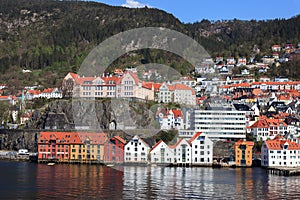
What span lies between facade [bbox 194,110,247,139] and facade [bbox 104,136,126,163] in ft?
36.7

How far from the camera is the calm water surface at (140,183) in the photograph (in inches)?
1240

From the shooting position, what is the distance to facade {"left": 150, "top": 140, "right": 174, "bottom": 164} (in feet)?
167

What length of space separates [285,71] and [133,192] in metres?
70.1

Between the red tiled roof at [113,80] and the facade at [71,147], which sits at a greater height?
the red tiled roof at [113,80]

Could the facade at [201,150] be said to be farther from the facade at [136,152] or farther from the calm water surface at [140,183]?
the facade at [136,152]

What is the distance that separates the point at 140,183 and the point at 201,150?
16372mm

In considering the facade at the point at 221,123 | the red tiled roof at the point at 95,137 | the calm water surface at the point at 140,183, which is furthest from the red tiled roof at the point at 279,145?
the red tiled roof at the point at 95,137

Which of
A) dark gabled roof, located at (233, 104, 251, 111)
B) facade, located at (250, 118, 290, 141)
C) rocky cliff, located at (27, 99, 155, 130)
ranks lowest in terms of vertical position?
facade, located at (250, 118, 290, 141)

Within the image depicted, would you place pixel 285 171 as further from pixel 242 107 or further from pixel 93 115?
pixel 242 107

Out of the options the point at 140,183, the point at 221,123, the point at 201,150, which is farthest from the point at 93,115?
the point at 140,183

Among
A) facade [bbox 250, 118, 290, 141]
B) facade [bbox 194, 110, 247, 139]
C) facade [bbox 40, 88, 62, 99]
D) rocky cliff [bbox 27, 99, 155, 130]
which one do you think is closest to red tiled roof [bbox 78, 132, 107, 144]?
rocky cliff [bbox 27, 99, 155, 130]

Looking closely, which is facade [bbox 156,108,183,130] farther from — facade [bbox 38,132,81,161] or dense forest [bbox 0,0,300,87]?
dense forest [bbox 0,0,300,87]

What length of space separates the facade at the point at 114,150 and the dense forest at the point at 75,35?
3777cm

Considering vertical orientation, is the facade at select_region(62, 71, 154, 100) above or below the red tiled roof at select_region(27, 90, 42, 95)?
below
